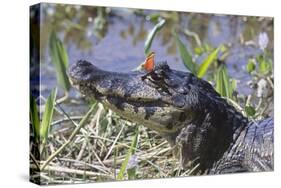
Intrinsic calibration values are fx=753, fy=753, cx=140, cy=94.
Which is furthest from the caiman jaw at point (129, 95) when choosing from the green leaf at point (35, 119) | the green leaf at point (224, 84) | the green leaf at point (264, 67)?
the green leaf at point (264, 67)

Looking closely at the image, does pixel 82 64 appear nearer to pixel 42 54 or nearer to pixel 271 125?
pixel 42 54

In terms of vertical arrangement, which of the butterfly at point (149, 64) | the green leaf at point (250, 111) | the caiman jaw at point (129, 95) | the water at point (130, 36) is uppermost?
the water at point (130, 36)

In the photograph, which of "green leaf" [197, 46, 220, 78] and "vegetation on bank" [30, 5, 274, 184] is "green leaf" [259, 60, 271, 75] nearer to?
"vegetation on bank" [30, 5, 274, 184]

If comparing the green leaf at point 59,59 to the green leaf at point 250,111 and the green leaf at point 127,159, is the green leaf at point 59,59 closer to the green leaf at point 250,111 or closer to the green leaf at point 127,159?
the green leaf at point 127,159

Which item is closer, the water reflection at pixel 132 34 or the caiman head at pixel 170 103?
the water reflection at pixel 132 34

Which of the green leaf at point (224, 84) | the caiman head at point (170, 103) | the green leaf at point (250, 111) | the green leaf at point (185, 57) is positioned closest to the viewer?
the caiman head at point (170, 103)
